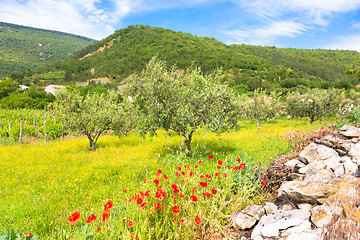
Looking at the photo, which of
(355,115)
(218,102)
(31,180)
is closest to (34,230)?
(31,180)

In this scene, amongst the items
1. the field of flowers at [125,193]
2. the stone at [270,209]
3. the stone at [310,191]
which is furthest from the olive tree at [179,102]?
the stone at [270,209]

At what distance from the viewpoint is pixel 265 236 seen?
9.79 ft

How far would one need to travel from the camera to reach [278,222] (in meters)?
3.08

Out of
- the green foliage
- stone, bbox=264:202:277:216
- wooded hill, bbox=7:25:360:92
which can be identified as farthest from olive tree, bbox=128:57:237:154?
Answer: wooded hill, bbox=7:25:360:92

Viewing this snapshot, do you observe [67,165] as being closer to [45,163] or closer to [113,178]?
[45,163]

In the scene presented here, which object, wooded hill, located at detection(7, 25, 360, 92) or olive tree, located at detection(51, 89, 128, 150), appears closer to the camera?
olive tree, located at detection(51, 89, 128, 150)

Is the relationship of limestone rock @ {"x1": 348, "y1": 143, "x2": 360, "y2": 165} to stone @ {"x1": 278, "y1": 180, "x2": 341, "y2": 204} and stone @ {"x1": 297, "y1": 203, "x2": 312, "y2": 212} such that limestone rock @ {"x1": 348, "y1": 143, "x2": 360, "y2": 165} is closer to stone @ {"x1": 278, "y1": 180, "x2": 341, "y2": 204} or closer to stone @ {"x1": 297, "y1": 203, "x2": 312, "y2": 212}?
stone @ {"x1": 278, "y1": 180, "x2": 341, "y2": 204}

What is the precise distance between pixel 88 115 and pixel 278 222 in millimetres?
14852

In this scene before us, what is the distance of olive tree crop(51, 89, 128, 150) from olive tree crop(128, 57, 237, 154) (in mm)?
5918

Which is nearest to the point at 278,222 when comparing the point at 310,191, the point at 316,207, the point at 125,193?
the point at 316,207

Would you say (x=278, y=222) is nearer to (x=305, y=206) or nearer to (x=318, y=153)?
(x=305, y=206)

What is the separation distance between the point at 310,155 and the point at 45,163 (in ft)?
45.1

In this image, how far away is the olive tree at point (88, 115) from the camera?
14.6 m

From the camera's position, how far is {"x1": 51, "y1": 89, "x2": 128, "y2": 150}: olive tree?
47.8 ft
